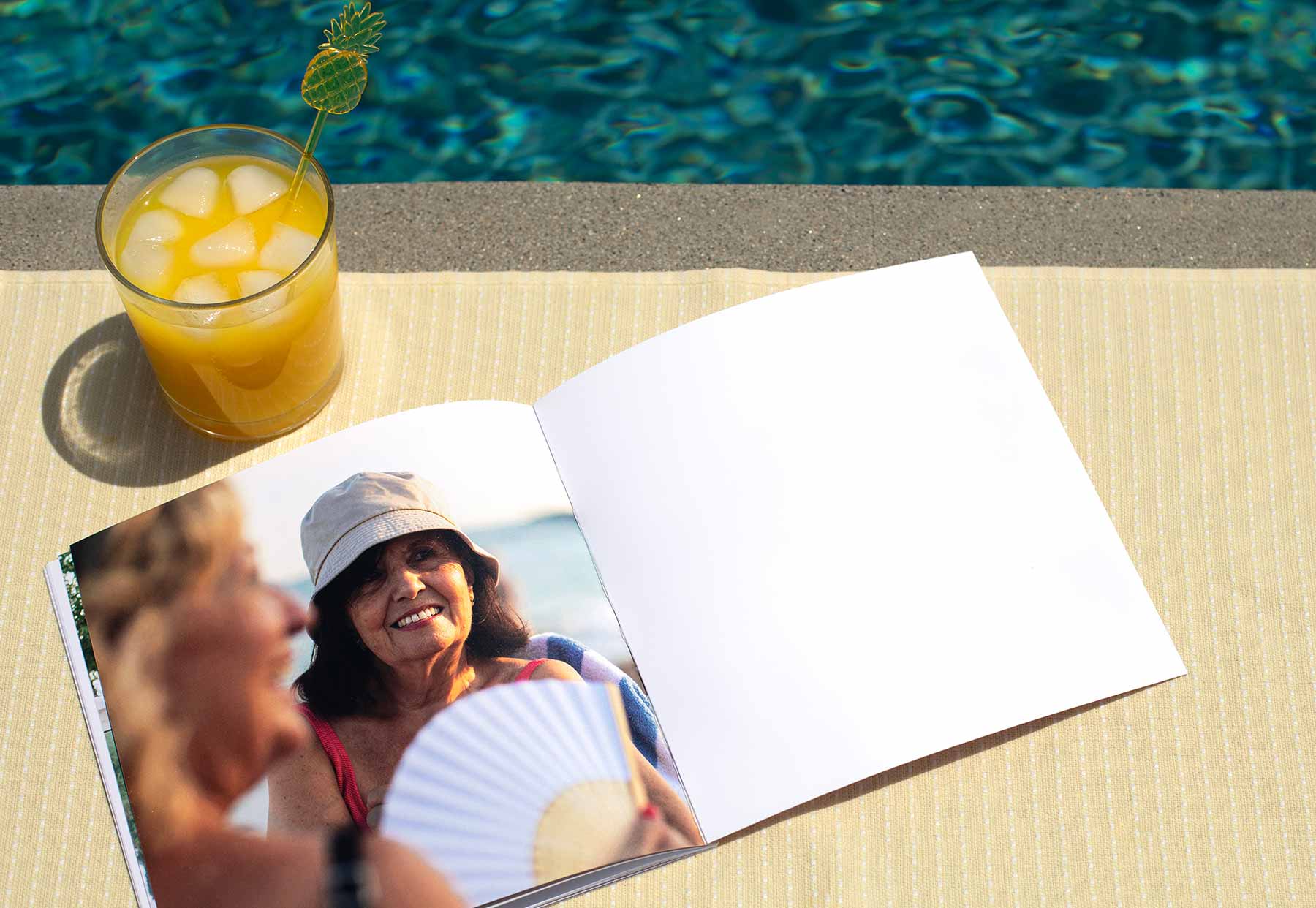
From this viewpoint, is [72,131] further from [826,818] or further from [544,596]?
[826,818]

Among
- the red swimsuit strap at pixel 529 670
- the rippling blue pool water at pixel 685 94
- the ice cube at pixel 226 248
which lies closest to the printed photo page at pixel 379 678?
the red swimsuit strap at pixel 529 670

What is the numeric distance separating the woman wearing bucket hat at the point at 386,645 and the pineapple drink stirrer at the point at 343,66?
184 mm

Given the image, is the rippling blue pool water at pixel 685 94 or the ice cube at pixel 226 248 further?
the rippling blue pool water at pixel 685 94

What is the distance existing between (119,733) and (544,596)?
0.21 m

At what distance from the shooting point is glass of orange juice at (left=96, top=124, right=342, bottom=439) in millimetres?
551

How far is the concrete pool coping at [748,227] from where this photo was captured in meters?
0.72

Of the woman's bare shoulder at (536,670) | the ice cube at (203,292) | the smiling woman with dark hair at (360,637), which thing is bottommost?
the woman's bare shoulder at (536,670)

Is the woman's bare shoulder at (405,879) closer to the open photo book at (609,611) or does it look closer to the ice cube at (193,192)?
the open photo book at (609,611)

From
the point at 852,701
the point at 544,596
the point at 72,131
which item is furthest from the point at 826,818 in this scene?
the point at 72,131

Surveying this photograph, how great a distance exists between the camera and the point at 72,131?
906 millimetres

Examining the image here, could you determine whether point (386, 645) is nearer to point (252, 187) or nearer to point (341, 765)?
point (341, 765)

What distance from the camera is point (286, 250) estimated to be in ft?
1.85

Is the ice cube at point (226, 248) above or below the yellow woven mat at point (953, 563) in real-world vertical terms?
above

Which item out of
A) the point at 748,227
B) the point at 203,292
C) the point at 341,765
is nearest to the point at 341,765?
the point at 341,765
